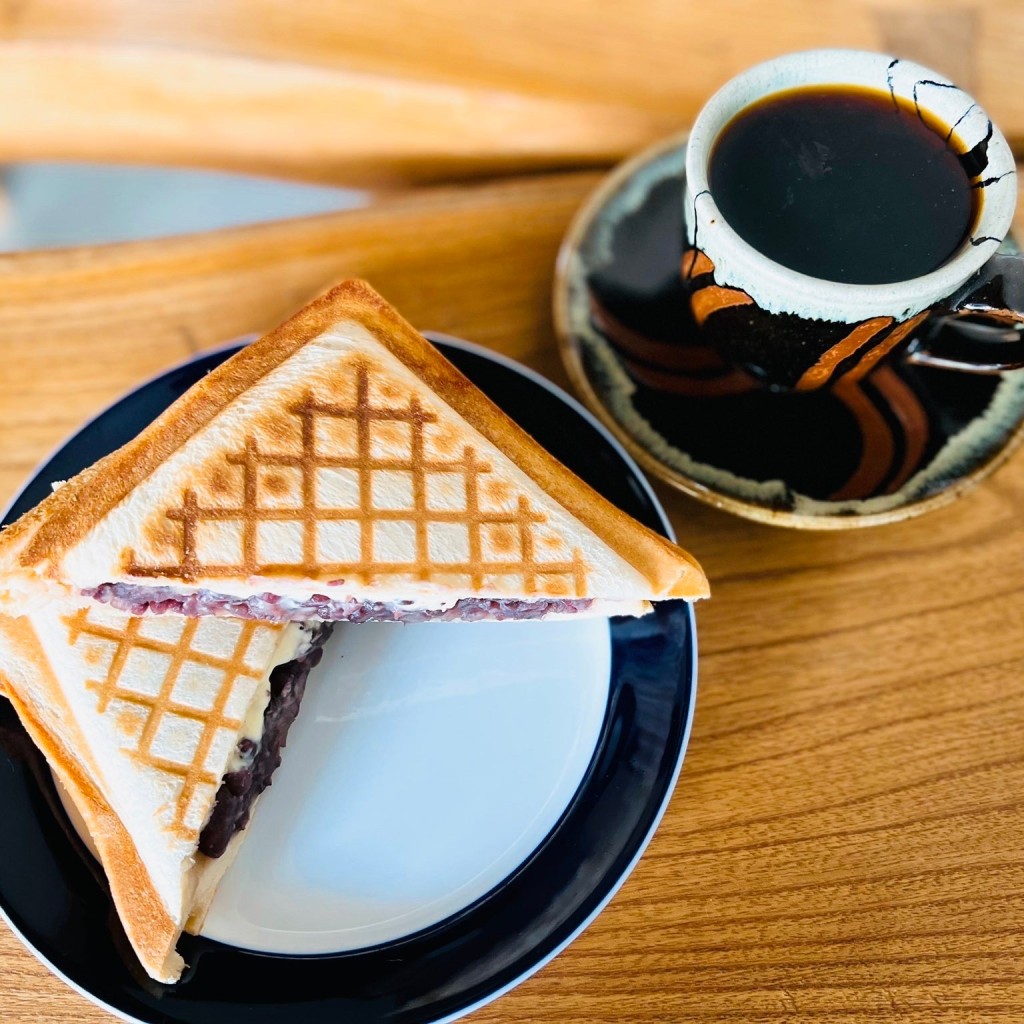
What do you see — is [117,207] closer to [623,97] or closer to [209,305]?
[209,305]

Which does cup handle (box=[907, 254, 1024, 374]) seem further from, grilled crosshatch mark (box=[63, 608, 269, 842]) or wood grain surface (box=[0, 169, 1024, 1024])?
grilled crosshatch mark (box=[63, 608, 269, 842])

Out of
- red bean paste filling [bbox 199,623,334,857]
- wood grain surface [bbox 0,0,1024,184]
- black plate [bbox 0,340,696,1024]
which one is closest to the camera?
black plate [bbox 0,340,696,1024]

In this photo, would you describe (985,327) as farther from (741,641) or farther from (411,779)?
(411,779)

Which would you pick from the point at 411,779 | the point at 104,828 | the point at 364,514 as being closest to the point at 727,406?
the point at 364,514

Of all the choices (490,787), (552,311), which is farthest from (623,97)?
(490,787)

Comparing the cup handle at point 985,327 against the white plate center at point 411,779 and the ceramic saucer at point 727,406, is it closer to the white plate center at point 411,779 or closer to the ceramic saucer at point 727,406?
the ceramic saucer at point 727,406

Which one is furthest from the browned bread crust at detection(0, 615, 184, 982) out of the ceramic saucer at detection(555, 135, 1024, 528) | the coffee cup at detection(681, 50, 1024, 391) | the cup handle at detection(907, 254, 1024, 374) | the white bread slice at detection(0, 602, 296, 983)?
the cup handle at detection(907, 254, 1024, 374)
